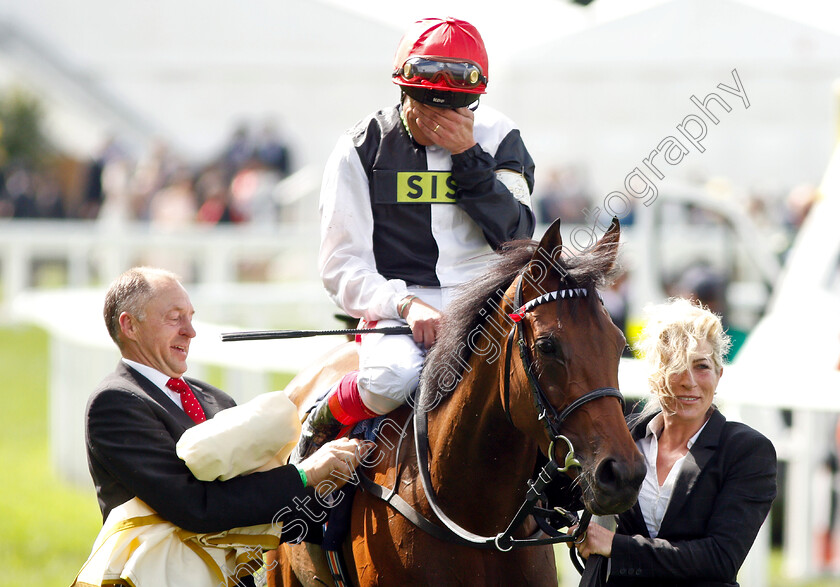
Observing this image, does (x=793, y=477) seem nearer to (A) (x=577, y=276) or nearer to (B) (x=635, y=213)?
(A) (x=577, y=276)

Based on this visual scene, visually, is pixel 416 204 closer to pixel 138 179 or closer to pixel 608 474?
pixel 608 474

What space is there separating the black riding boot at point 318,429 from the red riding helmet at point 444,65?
39.4 inches

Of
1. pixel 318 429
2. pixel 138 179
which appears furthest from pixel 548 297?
pixel 138 179

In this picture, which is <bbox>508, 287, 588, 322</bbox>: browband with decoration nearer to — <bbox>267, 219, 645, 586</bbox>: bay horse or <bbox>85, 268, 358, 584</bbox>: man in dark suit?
<bbox>267, 219, 645, 586</bbox>: bay horse

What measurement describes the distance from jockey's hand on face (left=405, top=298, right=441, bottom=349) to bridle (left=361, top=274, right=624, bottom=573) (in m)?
0.22

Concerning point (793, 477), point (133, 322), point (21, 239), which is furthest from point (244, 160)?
point (133, 322)

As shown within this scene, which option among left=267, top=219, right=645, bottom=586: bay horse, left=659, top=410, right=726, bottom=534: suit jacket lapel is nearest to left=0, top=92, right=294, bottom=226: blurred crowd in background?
left=267, top=219, right=645, bottom=586: bay horse

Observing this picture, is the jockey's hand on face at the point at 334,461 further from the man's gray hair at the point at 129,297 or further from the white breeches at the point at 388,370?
the man's gray hair at the point at 129,297

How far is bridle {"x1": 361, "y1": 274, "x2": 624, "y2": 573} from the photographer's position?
2.84m

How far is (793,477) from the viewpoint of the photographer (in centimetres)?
653

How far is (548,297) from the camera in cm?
294

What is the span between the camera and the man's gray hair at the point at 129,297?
3348 millimetres

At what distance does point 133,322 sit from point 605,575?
5.15 ft

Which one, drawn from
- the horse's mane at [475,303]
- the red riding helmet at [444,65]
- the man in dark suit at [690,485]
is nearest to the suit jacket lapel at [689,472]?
the man in dark suit at [690,485]
